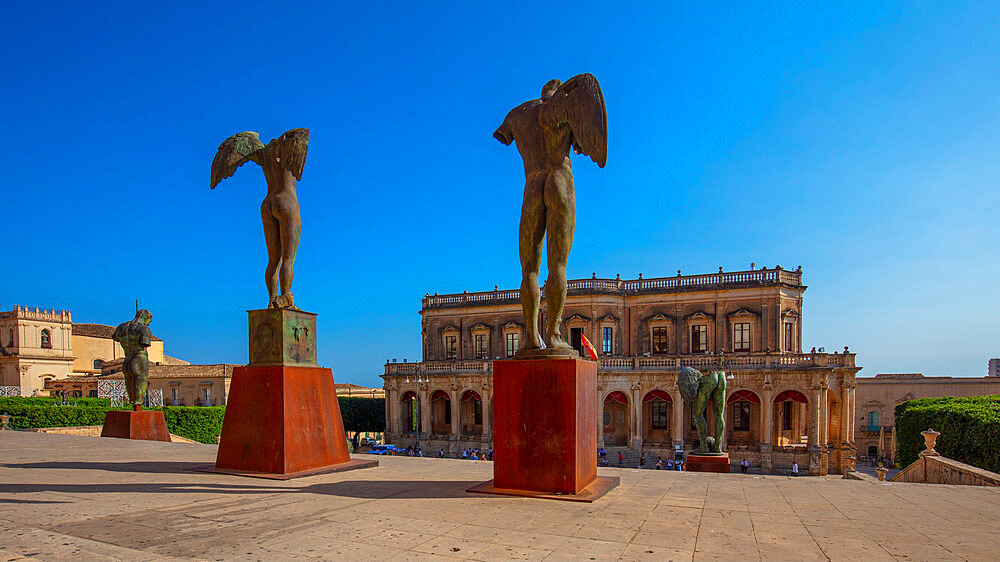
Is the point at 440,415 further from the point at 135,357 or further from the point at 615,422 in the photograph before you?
the point at 135,357

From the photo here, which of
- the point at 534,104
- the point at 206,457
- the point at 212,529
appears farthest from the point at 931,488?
the point at 206,457

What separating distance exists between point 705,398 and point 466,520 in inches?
377

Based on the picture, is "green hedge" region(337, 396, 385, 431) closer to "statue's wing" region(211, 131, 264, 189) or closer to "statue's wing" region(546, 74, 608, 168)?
Result: "statue's wing" region(211, 131, 264, 189)

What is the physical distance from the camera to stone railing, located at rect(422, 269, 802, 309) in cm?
3478

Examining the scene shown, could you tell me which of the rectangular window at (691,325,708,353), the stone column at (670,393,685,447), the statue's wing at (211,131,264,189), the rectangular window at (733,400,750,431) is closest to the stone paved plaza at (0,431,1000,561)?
the statue's wing at (211,131,264,189)

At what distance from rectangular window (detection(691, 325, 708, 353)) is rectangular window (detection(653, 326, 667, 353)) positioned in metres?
1.61

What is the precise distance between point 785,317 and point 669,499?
32.8 metres

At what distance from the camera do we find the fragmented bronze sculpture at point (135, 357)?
13.3m

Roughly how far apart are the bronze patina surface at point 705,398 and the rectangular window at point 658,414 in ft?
73.9

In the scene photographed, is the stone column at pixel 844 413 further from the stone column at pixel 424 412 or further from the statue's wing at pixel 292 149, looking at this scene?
the statue's wing at pixel 292 149

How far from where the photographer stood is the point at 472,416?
128ft

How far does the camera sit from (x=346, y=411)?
41.2 metres

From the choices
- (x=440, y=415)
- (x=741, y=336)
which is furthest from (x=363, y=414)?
(x=741, y=336)

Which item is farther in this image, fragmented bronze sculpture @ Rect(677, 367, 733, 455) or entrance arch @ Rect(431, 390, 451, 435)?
entrance arch @ Rect(431, 390, 451, 435)
